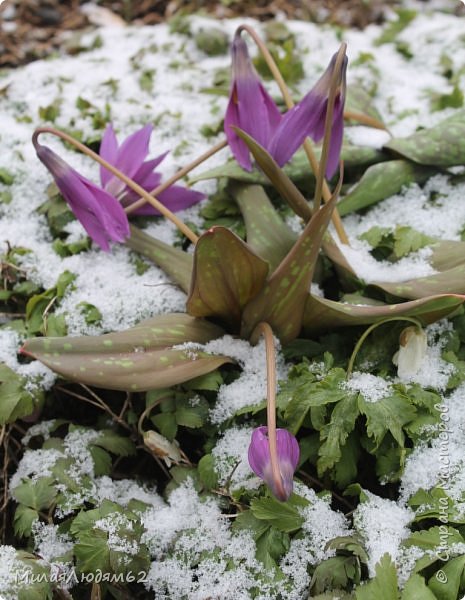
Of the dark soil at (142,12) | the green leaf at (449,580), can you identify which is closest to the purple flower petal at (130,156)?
the green leaf at (449,580)

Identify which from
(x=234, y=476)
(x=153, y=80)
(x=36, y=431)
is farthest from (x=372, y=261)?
(x=153, y=80)

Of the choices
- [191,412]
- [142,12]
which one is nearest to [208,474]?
[191,412]

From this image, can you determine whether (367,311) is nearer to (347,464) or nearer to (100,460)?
(347,464)

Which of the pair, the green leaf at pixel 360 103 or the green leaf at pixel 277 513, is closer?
the green leaf at pixel 277 513

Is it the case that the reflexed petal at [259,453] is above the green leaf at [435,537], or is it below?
above

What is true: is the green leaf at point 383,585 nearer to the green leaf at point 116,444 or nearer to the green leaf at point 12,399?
the green leaf at point 116,444

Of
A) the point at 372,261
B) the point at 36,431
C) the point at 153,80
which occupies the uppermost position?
the point at 153,80

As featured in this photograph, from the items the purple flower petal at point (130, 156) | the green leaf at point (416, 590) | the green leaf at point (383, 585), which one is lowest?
the green leaf at point (416, 590)

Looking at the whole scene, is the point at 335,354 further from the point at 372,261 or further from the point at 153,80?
the point at 153,80
